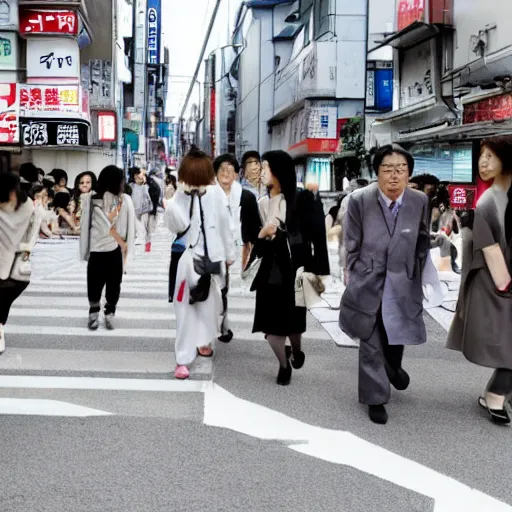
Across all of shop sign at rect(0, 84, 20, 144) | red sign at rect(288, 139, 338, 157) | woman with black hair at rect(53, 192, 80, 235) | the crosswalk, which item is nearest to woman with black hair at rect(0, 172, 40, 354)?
the crosswalk

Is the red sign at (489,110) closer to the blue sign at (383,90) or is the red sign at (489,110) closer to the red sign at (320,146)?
the blue sign at (383,90)

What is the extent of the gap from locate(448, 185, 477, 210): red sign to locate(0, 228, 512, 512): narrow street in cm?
1260

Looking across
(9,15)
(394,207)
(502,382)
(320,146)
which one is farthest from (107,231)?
(320,146)

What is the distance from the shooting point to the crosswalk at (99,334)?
6363mm

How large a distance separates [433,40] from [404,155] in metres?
19.6

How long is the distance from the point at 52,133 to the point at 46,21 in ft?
10.3

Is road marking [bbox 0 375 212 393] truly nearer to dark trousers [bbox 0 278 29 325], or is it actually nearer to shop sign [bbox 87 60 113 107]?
dark trousers [bbox 0 278 29 325]

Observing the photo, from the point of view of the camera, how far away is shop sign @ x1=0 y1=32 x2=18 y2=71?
74.0 ft

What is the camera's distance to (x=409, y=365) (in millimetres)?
6801

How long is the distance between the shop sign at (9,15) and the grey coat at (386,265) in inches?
760

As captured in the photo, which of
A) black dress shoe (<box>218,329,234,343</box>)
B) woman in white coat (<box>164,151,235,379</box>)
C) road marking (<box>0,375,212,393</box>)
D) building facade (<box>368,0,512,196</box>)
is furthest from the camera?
building facade (<box>368,0,512,196</box>)

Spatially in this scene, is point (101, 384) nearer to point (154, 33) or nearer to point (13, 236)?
point (13, 236)

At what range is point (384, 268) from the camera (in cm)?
506

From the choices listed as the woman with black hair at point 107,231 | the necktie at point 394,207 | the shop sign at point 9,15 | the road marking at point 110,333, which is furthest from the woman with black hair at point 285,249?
the shop sign at point 9,15
